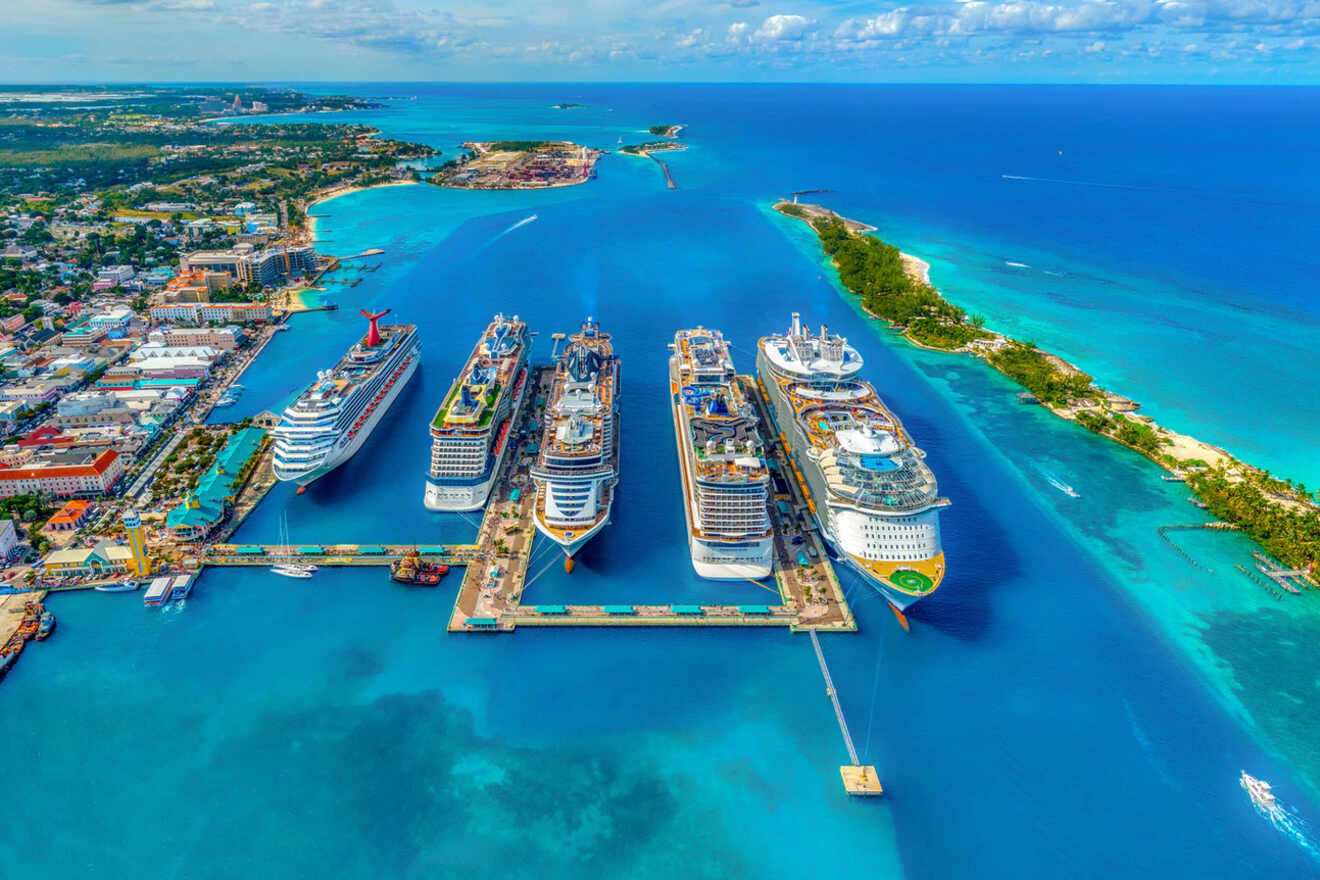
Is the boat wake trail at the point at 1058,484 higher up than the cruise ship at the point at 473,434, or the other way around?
the cruise ship at the point at 473,434

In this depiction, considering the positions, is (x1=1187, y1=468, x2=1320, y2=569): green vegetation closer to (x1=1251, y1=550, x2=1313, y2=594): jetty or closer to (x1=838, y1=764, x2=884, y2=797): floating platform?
(x1=1251, y1=550, x2=1313, y2=594): jetty

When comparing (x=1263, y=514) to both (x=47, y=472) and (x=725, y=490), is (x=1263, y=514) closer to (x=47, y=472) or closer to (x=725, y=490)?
(x=725, y=490)

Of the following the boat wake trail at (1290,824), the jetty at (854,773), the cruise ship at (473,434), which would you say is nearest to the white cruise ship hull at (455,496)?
the cruise ship at (473,434)

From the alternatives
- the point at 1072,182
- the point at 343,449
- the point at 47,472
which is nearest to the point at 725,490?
the point at 343,449

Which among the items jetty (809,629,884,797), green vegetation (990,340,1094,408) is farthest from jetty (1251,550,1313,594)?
jetty (809,629,884,797)

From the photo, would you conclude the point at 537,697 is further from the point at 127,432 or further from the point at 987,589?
the point at 127,432

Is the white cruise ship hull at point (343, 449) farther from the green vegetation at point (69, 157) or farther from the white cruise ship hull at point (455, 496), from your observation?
the green vegetation at point (69, 157)
